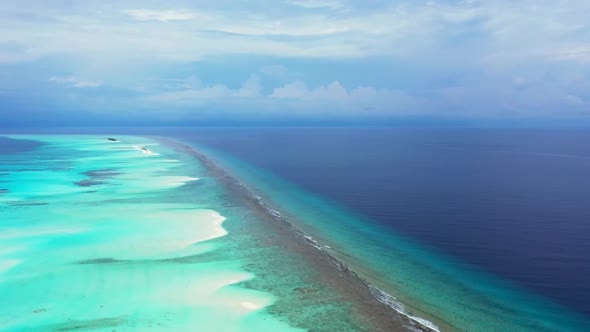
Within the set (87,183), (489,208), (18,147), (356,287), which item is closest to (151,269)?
(356,287)

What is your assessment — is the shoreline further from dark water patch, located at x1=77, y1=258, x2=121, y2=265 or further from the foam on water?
dark water patch, located at x1=77, y1=258, x2=121, y2=265

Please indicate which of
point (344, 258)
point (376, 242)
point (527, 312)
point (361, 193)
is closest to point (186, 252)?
point (344, 258)

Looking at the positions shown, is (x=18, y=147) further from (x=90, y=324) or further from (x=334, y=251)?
(x=90, y=324)

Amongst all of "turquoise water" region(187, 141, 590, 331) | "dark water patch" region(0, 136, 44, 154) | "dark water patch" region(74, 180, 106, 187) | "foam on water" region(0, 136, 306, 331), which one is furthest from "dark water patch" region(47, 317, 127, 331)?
"dark water patch" region(0, 136, 44, 154)

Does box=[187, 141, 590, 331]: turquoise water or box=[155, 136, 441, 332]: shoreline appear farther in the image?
box=[187, 141, 590, 331]: turquoise water

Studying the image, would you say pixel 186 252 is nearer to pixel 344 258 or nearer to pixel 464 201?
pixel 344 258

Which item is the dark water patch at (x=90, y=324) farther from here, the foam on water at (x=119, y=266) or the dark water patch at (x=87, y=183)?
the dark water patch at (x=87, y=183)
